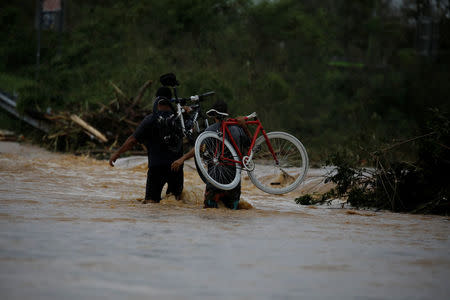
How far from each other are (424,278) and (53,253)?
8.80 ft

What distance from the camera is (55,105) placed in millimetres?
21484

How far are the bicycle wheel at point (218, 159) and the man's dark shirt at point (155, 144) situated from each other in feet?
1.53

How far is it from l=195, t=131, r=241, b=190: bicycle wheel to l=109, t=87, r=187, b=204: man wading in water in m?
0.43

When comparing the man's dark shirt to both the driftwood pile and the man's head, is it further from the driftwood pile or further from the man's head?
the driftwood pile

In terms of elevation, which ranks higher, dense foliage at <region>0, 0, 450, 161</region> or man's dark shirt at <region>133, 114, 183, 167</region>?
dense foliage at <region>0, 0, 450, 161</region>

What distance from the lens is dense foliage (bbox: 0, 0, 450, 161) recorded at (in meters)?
23.1

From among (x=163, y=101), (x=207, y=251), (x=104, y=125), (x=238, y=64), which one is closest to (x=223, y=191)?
(x=163, y=101)

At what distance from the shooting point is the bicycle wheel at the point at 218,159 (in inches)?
320

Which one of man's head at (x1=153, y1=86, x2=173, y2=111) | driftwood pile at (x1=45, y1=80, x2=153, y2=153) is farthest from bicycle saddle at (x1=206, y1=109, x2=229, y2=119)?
driftwood pile at (x1=45, y1=80, x2=153, y2=153)

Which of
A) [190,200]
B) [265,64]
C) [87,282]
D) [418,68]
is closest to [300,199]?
[190,200]

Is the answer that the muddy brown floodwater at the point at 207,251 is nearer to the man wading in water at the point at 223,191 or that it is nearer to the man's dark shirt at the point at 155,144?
the man wading in water at the point at 223,191

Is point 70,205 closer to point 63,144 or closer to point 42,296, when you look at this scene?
point 42,296

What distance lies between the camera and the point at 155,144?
8523mm

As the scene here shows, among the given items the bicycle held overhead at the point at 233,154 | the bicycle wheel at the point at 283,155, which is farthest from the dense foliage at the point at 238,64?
the bicycle held overhead at the point at 233,154
